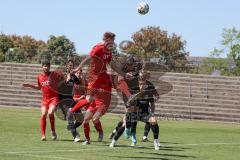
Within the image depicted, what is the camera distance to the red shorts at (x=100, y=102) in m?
17.2

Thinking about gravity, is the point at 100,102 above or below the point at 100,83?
below

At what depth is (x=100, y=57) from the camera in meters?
16.8

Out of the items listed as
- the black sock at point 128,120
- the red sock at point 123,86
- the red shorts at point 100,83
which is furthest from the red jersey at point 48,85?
the red shorts at point 100,83

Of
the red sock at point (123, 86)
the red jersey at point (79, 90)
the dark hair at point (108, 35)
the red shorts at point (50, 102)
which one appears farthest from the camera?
the red jersey at point (79, 90)

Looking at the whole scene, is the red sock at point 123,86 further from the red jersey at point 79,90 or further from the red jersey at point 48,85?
the red jersey at point 48,85

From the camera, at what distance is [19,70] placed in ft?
163

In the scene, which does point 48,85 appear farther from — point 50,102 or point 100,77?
point 100,77

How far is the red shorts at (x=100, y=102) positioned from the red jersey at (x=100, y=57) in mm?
542

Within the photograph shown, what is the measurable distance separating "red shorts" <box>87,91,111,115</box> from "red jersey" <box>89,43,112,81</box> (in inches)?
21.3

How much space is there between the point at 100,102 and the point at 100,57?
1.20 metres

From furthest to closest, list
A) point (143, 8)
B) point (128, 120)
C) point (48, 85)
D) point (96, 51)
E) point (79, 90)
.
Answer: point (143, 8)
point (79, 90)
point (48, 85)
point (128, 120)
point (96, 51)

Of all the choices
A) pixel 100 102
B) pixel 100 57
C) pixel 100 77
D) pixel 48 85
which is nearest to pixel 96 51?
pixel 100 57

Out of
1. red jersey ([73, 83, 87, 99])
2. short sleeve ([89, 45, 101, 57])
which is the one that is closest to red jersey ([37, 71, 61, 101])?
red jersey ([73, 83, 87, 99])

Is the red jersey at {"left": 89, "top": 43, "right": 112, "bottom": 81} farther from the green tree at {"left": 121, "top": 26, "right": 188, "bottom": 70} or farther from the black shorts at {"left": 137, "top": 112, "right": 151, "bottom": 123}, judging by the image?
the green tree at {"left": 121, "top": 26, "right": 188, "bottom": 70}
